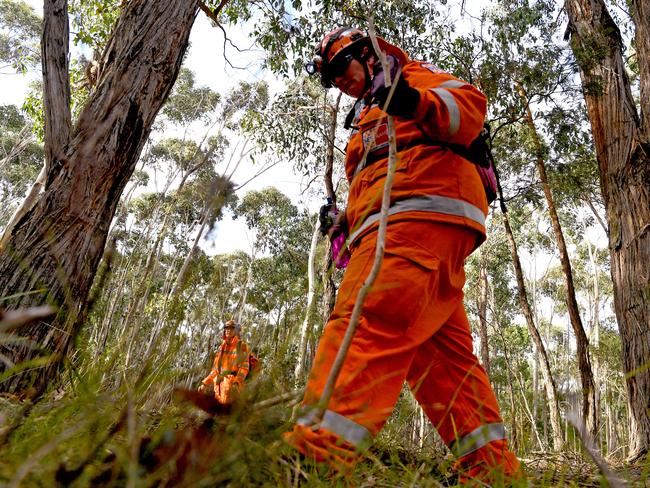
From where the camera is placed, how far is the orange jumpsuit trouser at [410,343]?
1.17 m

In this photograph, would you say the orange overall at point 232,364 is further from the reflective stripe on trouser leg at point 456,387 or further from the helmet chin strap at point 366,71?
the helmet chin strap at point 366,71

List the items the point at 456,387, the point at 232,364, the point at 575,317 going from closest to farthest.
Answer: the point at 232,364 → the point at 456,387 → the point at 575,317

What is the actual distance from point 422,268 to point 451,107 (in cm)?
54

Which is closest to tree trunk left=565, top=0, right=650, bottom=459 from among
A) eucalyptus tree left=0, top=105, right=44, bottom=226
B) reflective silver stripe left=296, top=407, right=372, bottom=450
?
reflective silver stripe left=296, top=407, right=372, bottom=450

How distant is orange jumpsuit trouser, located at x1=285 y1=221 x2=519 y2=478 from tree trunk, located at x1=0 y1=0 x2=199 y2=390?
97cm

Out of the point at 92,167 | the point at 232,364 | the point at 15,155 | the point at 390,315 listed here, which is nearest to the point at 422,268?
the point at 390,315

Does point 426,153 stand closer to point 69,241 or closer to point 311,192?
point 69,241

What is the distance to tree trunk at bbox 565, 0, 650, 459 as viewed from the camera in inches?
133

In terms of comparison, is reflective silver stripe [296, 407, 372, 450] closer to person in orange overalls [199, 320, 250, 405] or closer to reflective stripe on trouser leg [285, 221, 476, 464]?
reflective stripe on trouser leg [285, 221, 476, 464]

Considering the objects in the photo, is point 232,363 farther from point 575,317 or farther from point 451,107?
point 575,317

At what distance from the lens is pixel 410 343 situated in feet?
4.63

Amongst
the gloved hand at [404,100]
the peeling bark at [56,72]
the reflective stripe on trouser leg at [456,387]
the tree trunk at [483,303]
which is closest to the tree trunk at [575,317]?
the reflective stripe on trouser leg at [456,387]

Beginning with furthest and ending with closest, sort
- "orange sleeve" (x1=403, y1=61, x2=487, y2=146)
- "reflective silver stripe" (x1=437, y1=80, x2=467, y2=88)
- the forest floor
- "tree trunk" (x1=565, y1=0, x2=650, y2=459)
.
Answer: "tree trunk" (x1=565, y1=0, x2=650, y2=459) < "reflective silver stripe" (x1=437, y1=80, x2=467, y2=88) < "orange sleeve" (x1=403, y1=61, x2=487, y2=146) < the forest floor

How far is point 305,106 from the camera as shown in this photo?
10.3 m
